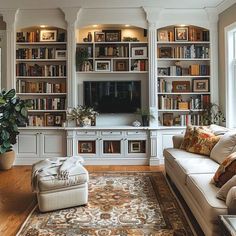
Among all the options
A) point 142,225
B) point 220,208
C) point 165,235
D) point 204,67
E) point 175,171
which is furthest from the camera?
point 204,67

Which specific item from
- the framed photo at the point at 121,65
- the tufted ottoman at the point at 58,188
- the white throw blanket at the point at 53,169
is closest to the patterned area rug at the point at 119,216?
the tufted ottoman at the point at 58,188

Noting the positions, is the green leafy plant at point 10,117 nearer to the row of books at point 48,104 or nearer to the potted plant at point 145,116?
the row of books at point 48,104

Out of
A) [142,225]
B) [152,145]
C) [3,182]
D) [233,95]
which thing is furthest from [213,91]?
[3,182]

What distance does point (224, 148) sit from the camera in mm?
3465

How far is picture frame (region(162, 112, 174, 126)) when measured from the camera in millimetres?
5629

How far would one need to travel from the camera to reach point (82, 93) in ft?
18.7

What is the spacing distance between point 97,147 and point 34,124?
4.48ft

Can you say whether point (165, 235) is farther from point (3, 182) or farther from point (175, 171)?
point (3, 182)

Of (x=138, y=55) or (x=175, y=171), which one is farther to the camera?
(x=138, y=55)

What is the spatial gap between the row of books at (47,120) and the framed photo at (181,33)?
2.79 m

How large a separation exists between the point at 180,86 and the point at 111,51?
1.56 meters

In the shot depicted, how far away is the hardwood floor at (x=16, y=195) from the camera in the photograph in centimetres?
290

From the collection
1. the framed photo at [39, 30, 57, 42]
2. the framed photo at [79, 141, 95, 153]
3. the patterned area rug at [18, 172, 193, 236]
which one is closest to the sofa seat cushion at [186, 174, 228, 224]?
the patterned area rug at [18, 172, 193, 236]

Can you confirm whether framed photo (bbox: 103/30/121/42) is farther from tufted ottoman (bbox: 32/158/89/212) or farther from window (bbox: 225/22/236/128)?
tufted ottoman (bbox: 32/158/89/212)
